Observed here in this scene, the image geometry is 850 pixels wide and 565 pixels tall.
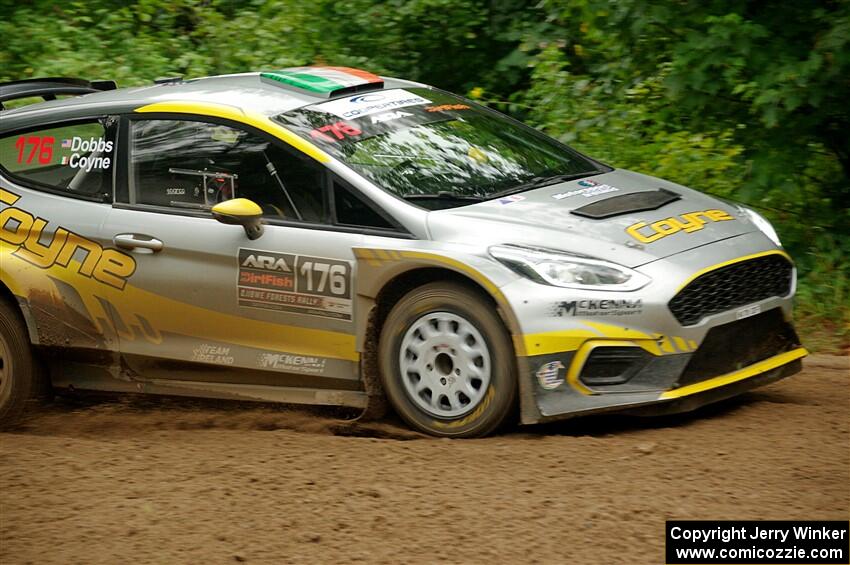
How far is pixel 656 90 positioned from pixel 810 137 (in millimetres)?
1579

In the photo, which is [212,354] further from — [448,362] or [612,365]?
[612,365]

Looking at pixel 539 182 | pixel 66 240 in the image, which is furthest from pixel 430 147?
pixel 66 240

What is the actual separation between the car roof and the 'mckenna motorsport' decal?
2.69ft

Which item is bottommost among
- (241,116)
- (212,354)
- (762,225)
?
(212,354)

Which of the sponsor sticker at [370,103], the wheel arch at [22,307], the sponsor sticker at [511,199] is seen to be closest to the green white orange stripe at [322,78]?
the sponsor sticker at [370,103]

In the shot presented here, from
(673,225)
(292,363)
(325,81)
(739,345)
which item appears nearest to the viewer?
(739,345)

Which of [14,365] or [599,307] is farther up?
[599,307]

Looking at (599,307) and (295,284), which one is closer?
(599,307)

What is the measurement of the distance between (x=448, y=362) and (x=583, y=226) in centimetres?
87

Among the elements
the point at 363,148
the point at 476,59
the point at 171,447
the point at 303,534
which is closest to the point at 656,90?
the point at 476,59

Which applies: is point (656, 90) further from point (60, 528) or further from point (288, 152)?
point (60, 528)

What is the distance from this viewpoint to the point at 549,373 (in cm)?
536

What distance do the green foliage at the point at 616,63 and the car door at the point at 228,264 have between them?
301 cm

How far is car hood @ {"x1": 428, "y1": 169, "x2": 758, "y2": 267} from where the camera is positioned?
551 cm
